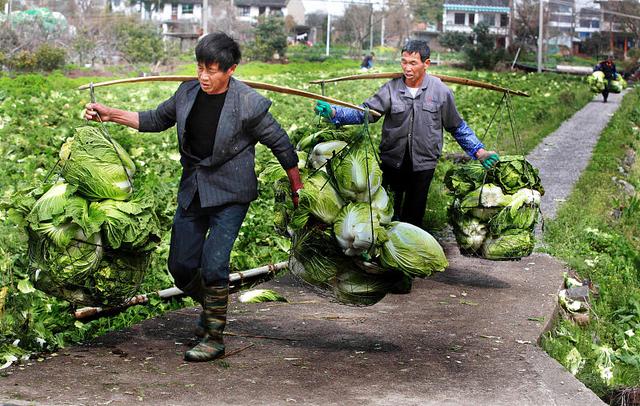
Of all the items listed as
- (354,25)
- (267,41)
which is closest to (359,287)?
(267,41)

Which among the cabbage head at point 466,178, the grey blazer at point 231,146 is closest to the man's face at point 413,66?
the cabbage head at point 466,178

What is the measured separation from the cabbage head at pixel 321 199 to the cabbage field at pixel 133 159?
875 millimetres

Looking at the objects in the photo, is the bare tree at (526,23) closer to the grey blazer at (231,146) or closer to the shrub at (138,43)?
the shrub at (138,43)

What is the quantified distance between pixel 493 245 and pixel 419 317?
3.55ft

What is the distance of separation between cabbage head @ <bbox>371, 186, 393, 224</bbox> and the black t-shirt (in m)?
1.14

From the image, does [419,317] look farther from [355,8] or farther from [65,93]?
[355,8]

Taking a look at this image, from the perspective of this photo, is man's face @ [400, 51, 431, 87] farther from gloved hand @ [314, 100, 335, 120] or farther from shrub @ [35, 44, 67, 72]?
shrub @ [35, 44, 67, 72]

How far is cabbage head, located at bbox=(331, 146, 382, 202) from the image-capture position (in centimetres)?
684

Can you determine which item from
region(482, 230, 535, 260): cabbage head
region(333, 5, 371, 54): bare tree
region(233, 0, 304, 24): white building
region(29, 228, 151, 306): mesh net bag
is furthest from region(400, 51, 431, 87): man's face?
region(333, 5, 371, 54): bare tree

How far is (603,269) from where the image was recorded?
1046 centimetres

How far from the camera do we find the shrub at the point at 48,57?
4088 centimetres

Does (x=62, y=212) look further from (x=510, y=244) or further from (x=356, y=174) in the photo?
(x=510, y=244)

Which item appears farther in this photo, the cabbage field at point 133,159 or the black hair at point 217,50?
the cabbage field at point 133,159

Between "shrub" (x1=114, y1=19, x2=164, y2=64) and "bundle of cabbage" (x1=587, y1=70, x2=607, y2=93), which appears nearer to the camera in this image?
"bundle of cabbage" (x1=587, y1=70, x2=607, y2=93)
